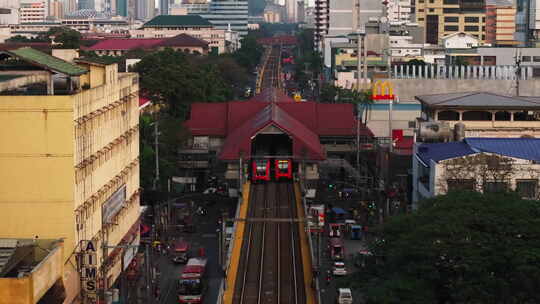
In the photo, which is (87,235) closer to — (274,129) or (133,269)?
(133,269)

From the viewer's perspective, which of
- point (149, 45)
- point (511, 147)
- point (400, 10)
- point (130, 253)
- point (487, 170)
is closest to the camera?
point (487, 170)

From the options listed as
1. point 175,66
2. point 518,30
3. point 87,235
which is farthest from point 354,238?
point 518,30

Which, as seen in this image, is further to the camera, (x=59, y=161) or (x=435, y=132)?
(x=435, y=132)

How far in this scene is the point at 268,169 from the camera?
54875 millimetres

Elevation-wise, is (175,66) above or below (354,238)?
above

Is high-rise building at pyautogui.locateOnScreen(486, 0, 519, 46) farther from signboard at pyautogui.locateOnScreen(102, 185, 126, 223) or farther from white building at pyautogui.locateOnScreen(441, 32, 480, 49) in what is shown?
signboard at pyautogui.locateOnScreen(102, 185, 126, 223)

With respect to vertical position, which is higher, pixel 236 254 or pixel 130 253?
pixel 236 254

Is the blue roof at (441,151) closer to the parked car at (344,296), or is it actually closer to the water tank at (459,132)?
the water tank at (459,132)

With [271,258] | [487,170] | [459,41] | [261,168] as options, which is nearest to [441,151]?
[487,170]

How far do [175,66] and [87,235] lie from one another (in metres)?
51.5

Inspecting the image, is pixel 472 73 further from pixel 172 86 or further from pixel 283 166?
pixel 283 166

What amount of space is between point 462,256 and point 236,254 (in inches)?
470

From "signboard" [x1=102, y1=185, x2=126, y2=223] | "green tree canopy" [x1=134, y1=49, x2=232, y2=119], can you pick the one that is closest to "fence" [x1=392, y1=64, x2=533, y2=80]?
"green tree canopy" [x1=134, y1=49, x2=232, y2=119]

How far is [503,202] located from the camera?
32.9m
